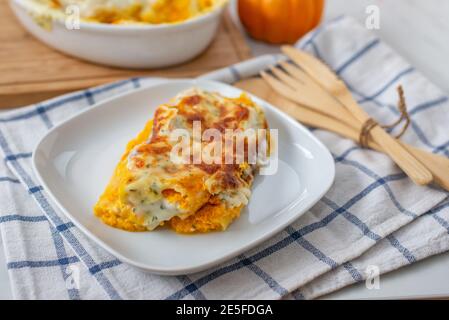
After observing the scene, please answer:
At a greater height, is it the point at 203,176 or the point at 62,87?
the point at 203,176

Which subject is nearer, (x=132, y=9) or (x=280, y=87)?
(x=280, y=87)

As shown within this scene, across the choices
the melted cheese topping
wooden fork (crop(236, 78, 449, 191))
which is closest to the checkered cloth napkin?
wooden fork (crop(236, 78, 449, 191))

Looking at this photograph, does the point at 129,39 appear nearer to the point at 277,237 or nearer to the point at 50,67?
the point at 50,67

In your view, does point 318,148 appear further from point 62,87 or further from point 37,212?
point 62,87

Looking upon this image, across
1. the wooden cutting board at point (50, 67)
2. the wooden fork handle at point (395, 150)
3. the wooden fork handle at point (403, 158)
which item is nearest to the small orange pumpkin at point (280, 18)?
the wooden cutting board at point (50, 67)

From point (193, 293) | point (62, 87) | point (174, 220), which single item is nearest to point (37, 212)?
point (174, 220)

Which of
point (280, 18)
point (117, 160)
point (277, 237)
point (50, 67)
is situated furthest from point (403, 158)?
point (50, 67)
